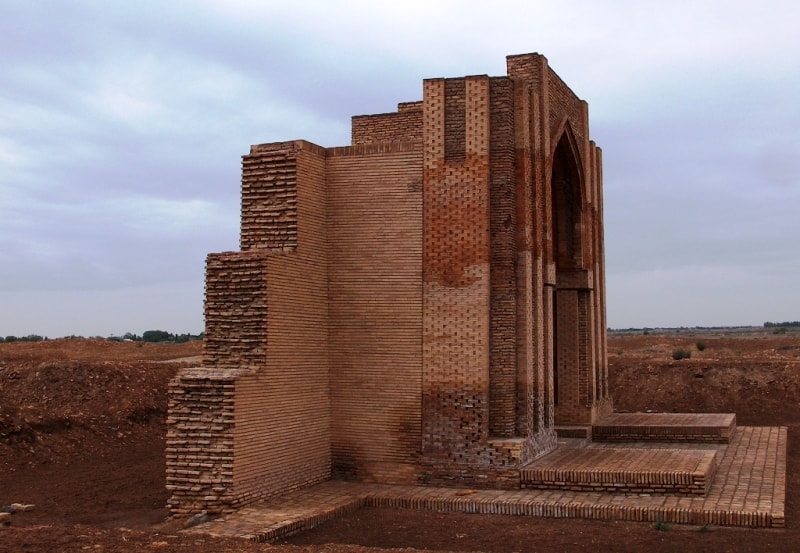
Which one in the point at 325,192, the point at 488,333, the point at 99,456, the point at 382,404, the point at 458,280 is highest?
the point at 325,192

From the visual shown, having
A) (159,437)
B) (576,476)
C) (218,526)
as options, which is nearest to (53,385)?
(159,437)

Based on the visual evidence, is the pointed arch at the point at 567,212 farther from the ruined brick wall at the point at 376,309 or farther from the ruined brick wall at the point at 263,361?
the ruined brick wall at the point at 263,361

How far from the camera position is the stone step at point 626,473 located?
928 centimetres

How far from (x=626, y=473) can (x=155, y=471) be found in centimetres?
699

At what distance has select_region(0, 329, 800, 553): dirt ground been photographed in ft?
25.0

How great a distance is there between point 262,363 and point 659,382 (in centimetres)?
1662

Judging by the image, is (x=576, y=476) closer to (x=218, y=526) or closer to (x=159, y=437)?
(x=218, y=526)

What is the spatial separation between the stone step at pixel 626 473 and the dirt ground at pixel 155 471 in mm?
1002

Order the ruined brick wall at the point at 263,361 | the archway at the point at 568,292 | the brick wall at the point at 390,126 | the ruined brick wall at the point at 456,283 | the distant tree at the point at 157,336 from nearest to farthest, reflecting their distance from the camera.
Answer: the ruined brick wall at the point at 263,361 → the ruined brick wall at the point at 456,283 → the brick wall at the point at 390,126 → the archway at the point at 568,292 → the distant tree at the point at 157,336

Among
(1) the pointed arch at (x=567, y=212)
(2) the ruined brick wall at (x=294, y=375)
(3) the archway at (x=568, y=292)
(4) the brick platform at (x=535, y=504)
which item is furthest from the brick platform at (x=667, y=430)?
(2) the ruined brick wall at (x=294, y=375)

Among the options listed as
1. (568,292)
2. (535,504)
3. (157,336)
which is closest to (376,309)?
(535,504)

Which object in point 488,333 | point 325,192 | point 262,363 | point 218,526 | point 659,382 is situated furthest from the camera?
point 659,382

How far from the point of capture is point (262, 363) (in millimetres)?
9703

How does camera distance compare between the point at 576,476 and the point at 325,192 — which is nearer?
the point at 576,476
